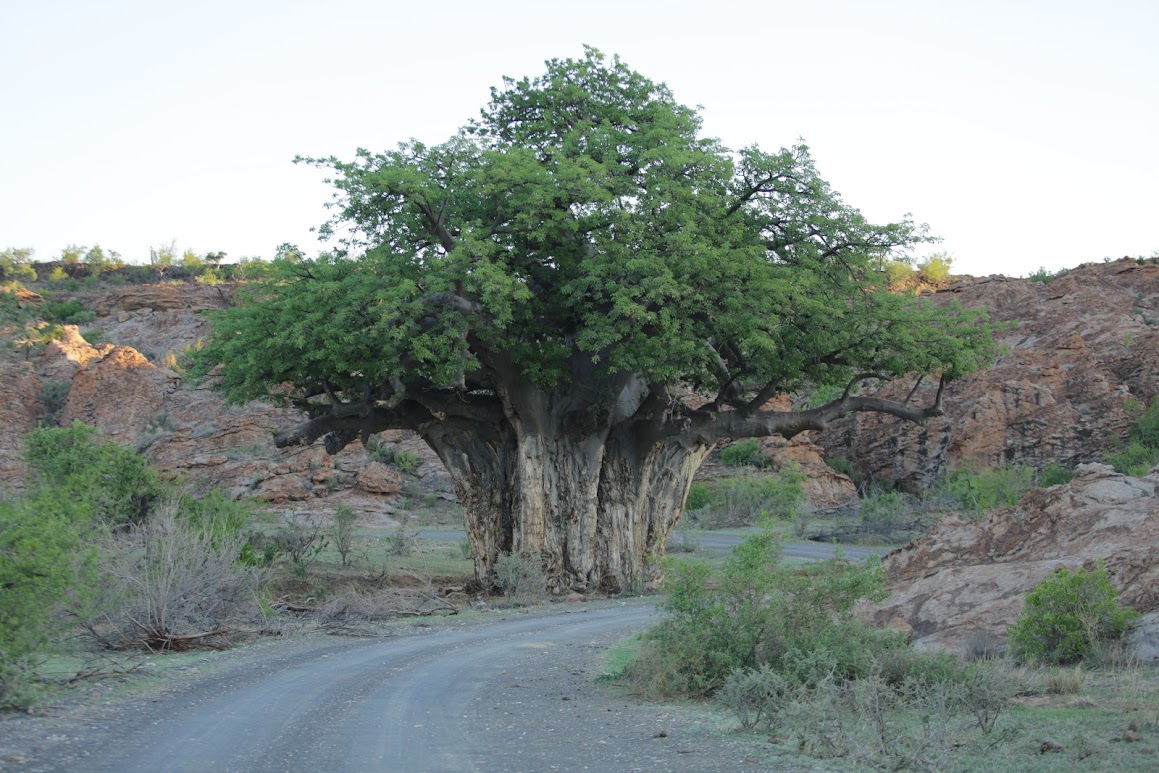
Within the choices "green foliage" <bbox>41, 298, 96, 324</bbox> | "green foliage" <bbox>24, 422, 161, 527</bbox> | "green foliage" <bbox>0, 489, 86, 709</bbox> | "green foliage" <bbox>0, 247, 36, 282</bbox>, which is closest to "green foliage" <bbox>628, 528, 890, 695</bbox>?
"green foliage" <bbox>0, 489, 86, 709</bbox>

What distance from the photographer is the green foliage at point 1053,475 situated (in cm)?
4269

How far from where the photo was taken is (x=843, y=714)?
9453 millimetres

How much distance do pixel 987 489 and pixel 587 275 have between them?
23775 millimetres

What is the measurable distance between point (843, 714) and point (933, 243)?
603 inches

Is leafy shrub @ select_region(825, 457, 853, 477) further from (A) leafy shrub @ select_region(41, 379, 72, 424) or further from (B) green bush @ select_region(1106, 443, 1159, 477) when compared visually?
(A) leafy shrub @ select_region(41, 379, 72, 424)

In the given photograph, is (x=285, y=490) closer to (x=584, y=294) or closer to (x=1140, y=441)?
(x=584, y=294)

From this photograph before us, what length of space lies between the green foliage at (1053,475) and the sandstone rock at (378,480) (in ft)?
86.5

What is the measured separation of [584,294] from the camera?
21500 mm

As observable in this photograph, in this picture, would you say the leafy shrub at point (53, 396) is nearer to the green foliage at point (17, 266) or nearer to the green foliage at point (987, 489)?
the green foliage at point (17, 266)

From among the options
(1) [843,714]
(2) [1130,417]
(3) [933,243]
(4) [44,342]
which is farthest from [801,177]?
(4) [44,342]

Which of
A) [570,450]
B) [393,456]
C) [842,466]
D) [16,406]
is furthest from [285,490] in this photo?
[842,466]

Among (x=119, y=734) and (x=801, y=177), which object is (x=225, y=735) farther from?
(x=801, y=177)

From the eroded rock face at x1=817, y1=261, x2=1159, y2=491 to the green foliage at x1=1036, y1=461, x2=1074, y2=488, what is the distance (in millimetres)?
2297

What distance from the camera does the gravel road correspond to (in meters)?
8.35
